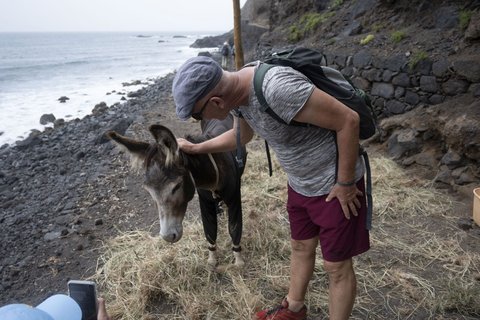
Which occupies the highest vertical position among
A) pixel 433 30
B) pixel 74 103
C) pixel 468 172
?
pixel 433 30

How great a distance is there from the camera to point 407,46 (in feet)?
23.1

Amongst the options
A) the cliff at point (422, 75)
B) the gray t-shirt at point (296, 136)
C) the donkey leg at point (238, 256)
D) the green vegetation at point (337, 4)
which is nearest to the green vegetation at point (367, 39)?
the cliff at point (422, 75)

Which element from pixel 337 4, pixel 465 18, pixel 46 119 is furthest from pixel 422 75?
pixel 46 119

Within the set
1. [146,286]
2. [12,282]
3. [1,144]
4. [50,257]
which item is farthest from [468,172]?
[1,144]

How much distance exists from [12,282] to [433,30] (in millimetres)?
8109

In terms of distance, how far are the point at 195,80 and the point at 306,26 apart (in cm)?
1096

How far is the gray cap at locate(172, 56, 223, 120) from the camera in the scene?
1.85 m

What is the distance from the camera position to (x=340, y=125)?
1853mm

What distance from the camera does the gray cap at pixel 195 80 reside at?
185 centimetres

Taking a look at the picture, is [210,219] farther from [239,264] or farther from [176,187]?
[176,187]

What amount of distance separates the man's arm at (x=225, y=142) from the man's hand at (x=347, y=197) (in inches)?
31.7

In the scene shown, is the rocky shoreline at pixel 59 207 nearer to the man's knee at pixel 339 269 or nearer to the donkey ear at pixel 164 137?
the donkey ear at pixel 164 137

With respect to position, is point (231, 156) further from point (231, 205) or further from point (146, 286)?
point (146, 286)

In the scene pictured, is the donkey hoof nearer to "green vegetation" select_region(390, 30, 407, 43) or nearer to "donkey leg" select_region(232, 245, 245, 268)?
"donkey leg" select_region(232, 245, 245, 268)
